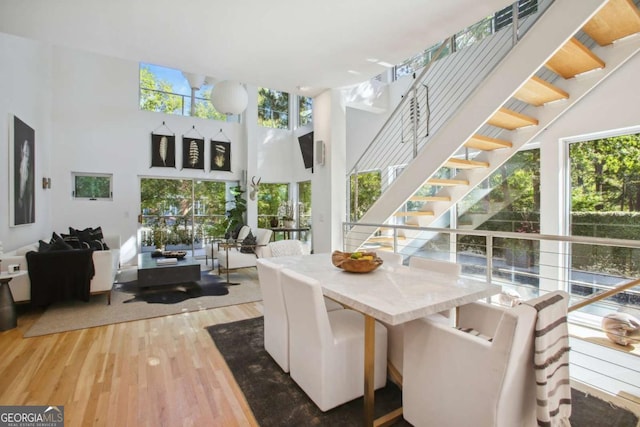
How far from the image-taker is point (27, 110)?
4816mm

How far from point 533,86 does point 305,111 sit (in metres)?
6.59

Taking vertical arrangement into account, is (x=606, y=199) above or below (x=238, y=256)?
above

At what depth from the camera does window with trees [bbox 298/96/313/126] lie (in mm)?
8422

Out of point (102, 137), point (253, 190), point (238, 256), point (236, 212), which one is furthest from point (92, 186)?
point (238, 256)

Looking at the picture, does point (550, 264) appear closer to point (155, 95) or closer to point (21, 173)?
point (21, 173)

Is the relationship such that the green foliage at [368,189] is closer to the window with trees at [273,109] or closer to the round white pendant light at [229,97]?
the round white pendant light at [229,97]

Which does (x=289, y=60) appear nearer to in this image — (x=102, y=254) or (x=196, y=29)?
(x=196, y=29)

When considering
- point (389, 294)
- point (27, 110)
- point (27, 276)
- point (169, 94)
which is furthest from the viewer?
point (169, 94)

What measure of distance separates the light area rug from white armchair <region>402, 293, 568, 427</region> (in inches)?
117

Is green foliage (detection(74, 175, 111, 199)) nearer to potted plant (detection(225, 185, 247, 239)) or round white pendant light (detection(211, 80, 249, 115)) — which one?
potted plant (detection(225, 185, 247, 239))

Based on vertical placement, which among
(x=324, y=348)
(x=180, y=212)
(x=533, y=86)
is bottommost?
(x=324, y=348)

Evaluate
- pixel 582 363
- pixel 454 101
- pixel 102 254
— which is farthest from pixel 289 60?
pixel 582 363

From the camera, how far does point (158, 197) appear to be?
285 inches

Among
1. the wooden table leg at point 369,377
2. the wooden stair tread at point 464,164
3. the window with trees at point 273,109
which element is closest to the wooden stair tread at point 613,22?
the wooden stair tread at point 464,164
